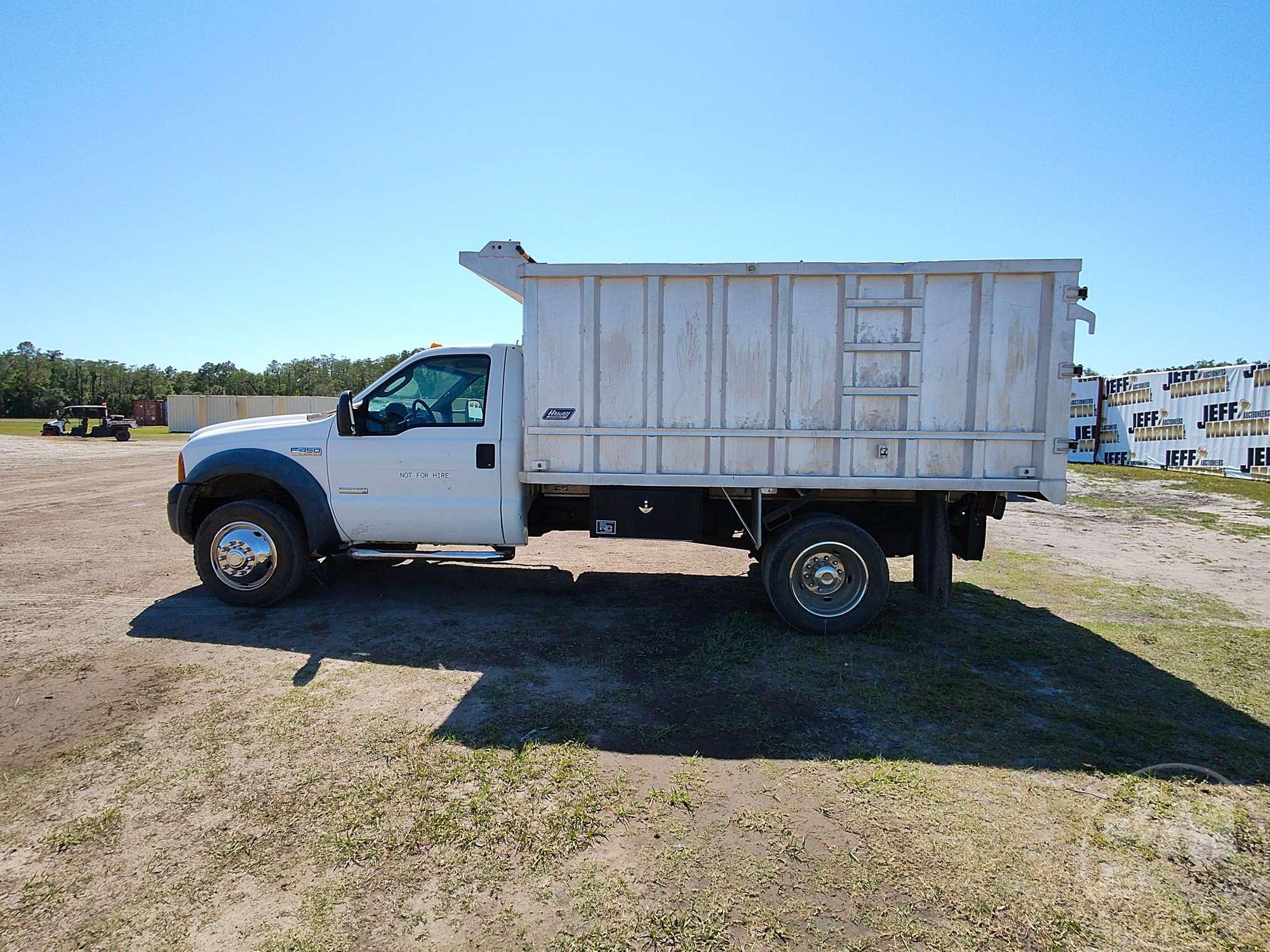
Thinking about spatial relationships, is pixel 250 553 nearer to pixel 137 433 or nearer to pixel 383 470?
pixel 383 470

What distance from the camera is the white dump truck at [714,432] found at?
519 cm

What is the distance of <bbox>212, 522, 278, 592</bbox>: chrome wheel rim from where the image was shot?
6.09 meters

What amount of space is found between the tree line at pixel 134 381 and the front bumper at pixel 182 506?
2747 inches

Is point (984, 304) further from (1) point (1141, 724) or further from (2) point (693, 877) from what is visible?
(2) point (693, 877)

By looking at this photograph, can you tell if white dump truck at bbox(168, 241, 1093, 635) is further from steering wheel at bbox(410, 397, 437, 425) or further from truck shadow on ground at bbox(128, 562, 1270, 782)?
truck shadow on ground at bbox(128, 562, 1270, 782)

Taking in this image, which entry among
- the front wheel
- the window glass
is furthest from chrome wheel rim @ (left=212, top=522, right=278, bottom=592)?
the front wheel

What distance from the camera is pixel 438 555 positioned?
6.09m

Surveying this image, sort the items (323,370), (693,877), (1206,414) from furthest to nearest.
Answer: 1. (323,370)
2. (1206,414)
3. (693,877)

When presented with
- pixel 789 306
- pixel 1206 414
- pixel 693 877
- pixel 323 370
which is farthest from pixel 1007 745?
pixel 323 370

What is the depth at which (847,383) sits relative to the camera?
17.3 feet

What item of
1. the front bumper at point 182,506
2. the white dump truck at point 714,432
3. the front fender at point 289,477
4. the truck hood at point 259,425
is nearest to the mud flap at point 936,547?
the white dump truck at point 714,432

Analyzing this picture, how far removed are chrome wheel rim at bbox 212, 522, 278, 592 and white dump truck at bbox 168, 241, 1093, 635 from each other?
0.02 meters

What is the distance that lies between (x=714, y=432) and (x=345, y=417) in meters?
3.15

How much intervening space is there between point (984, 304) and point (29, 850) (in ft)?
20.6
